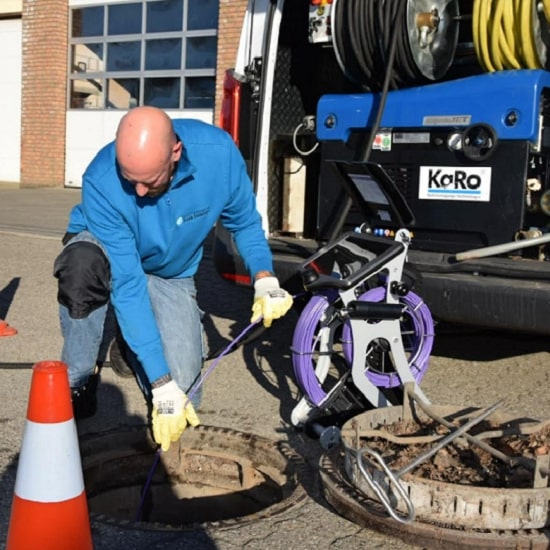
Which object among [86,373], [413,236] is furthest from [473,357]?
[86,373]

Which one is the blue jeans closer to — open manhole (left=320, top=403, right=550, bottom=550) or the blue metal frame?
open manhole (left=320, top=403, right=550, bottom=550)

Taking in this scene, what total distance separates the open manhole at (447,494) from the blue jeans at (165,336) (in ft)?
2.85

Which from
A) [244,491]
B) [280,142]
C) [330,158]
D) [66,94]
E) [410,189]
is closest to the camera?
[244,491]

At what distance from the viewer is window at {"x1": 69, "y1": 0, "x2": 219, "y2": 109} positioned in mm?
15477

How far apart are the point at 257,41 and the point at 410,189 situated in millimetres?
1292

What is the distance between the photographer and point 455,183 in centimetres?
441

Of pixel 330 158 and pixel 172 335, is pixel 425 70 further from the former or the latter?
pixel 172 335

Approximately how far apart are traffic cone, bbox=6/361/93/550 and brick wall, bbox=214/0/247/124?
12230 mm

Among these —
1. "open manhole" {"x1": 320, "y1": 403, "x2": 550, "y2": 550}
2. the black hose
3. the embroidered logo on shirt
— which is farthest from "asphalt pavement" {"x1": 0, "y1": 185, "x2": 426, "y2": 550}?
the black hose

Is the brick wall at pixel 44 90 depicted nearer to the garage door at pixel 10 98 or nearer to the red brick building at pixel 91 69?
the red brick building at pixel 91 69

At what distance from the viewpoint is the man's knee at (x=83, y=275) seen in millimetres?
3762

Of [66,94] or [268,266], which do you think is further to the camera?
[66,94]

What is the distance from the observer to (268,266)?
3.91m

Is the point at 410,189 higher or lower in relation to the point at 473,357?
higher
